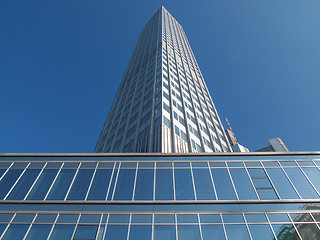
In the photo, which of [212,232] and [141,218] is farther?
[141,218]

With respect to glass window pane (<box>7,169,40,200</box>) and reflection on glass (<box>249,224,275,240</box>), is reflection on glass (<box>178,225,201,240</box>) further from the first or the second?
glass window pane (<box>7,169,40,200</box>)

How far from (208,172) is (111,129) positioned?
94.5ft

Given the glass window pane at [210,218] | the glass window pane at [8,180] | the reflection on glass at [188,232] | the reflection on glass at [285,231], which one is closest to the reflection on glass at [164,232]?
the reflection on glass at [188,232]

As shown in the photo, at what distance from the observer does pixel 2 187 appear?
62.1 feet

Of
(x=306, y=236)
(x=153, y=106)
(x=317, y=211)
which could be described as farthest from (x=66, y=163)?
(x=317, y=211)

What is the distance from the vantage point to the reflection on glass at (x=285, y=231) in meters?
14.9

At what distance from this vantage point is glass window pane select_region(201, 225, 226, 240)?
48.7 feet

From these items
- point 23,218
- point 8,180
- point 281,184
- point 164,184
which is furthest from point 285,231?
point 8,180

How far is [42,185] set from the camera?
19.1 meters

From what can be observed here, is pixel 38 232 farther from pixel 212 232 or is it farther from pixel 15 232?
pixel 212 232

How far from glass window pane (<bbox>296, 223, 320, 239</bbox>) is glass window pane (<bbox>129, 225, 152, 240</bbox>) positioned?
10556mm

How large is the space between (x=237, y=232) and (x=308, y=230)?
506cm

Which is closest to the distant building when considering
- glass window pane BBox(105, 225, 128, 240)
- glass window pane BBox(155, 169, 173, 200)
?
glass window pane BBox(155, 169, 173, 200)

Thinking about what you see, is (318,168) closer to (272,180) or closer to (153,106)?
(272,180)
